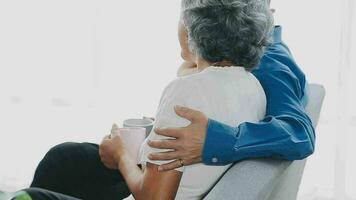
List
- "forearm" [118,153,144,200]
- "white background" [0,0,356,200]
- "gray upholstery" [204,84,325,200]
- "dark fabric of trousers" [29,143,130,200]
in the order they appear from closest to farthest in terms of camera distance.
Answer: "gray upholstery" [204,84,325,200], "forearm" [118,153,144,200], "dark fabric of trousers" [29,143,130,200], "white background" [0,0,356,200]

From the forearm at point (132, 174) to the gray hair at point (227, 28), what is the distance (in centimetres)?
35

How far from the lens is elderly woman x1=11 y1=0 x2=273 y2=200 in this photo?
1276 mm

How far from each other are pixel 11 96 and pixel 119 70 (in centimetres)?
70

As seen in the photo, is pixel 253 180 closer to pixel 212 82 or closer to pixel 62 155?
pixel 212 82

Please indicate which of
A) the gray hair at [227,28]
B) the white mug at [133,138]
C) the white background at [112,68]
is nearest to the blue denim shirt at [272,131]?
the gray hair at [227,28]

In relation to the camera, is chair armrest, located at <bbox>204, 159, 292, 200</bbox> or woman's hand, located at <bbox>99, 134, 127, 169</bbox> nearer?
chair armrest, located at <bbox>204, 159, 292, 200</bbox>

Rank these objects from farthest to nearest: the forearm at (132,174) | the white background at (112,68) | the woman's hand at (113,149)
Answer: the white background at (112,68), the woman's hand at (113,149), the forearm at (132,174)

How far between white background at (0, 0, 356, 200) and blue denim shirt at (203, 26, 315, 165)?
103cm

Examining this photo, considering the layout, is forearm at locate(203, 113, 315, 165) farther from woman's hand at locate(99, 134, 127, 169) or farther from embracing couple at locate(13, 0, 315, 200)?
woman's hand at locate(99, 134, 127, 169)

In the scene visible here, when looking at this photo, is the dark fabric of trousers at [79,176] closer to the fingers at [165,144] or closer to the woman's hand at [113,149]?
the woman's hand at [113,149]

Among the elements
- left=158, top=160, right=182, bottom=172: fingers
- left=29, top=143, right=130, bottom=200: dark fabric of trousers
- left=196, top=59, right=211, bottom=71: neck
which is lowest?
left=29, top=143, right=130, bottom=200: dark fabric of trousers

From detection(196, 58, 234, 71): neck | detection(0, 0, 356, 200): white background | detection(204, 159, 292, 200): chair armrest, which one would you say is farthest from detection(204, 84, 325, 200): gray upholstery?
detection(0, 0, 356, 200): white background

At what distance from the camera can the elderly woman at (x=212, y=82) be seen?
1276 millimetres

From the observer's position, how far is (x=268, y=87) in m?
1.45
